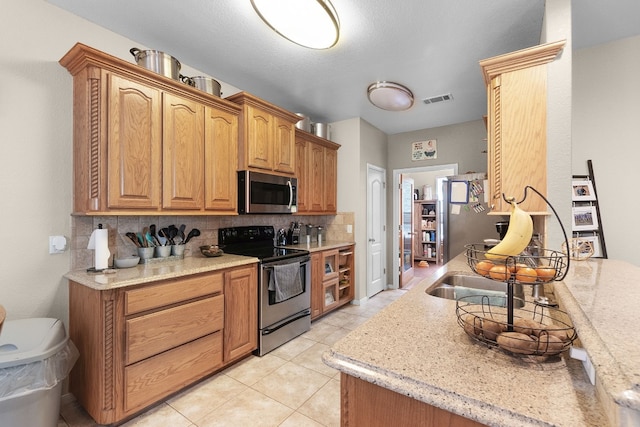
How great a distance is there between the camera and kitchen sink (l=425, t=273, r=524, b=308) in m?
1.57

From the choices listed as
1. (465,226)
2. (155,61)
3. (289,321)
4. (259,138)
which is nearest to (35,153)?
(155,61)

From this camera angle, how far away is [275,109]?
292cm

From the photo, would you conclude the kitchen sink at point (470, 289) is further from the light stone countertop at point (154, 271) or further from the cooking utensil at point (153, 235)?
the cooking utensil at point (153, 235)

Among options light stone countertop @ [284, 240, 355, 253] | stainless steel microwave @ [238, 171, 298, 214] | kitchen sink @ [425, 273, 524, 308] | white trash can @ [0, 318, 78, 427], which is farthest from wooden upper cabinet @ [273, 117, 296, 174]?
white trash can @ [0, 318, 78, 427]

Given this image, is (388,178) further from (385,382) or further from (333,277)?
(385,382)

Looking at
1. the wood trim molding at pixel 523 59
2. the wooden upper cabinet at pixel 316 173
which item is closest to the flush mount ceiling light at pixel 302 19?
the wood trim molding at pixel 523 59

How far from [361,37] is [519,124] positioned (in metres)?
1.32

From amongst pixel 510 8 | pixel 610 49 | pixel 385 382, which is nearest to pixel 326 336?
pixel 385 382

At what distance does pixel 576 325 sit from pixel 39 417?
224cm

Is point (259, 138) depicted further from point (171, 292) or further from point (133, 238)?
point (171, 292)

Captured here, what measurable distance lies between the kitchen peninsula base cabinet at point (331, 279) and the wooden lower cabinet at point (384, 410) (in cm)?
241

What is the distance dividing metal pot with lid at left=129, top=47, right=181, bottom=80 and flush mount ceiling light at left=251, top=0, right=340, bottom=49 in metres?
0.88

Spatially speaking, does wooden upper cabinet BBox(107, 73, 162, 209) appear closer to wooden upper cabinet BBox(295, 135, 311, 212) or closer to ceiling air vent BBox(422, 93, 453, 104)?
wooden upper cabinet BBox(295, 135, 311, 212)

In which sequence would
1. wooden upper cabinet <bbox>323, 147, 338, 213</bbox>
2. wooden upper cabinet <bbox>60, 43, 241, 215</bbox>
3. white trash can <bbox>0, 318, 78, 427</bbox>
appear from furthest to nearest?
wooden upper cabinet <bbox>323, 147, 338, 213</bbox>, wooden upper cabinet <bbox>60, 43, 241, 215</bbox>, white trash can <bbox>0, 318, 78, 427</bbox>
